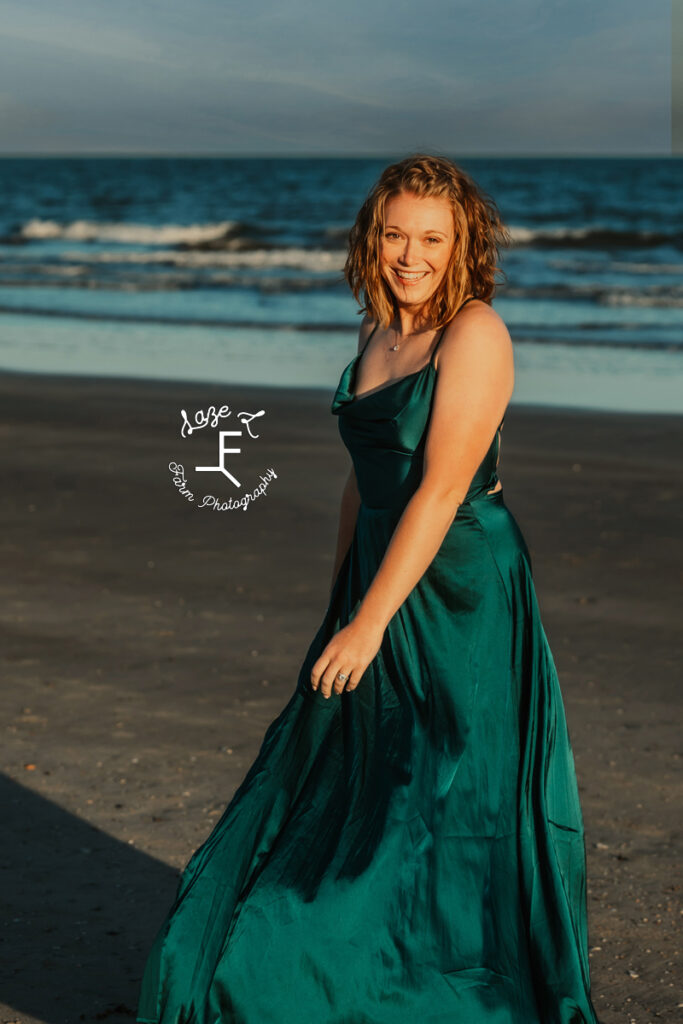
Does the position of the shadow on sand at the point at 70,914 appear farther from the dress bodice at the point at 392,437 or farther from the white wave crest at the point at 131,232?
the white wave crest at the point at 131,232

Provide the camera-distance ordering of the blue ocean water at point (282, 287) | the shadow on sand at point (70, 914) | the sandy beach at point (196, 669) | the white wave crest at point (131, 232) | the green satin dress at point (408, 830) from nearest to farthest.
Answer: the green satin dress at point (408, 830), the shadow on sand at point (70, 914), the sandy beach at point (196, 669), the blue ocean water at point (282, 287), the white wave crest at point (131, 232)

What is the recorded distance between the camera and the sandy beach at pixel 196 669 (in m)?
3.40

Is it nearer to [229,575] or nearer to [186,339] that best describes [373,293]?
[229,575]

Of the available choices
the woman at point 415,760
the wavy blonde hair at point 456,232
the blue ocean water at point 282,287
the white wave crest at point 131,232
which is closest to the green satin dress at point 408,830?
the woman at point 415,760

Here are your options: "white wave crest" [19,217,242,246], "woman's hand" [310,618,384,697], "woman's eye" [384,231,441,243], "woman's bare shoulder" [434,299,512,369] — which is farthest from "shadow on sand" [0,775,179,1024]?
"white wave crest" [19,217,242,246]

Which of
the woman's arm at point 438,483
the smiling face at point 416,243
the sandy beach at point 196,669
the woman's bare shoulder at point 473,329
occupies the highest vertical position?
the smiling face at point 416,243

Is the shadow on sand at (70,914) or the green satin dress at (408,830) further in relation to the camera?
the shadow on sand at (70,914)

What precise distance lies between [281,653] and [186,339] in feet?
40.3

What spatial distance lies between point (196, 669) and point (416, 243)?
308 centimetres

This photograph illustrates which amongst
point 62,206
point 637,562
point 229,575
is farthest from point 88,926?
point 62,206

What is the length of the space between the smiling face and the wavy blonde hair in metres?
0.01

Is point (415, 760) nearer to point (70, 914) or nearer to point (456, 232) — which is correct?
point (456, 232)

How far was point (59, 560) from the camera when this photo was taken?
6.73 metres

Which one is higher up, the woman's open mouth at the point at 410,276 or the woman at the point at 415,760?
the woman's open mouth at the point at 410,276
